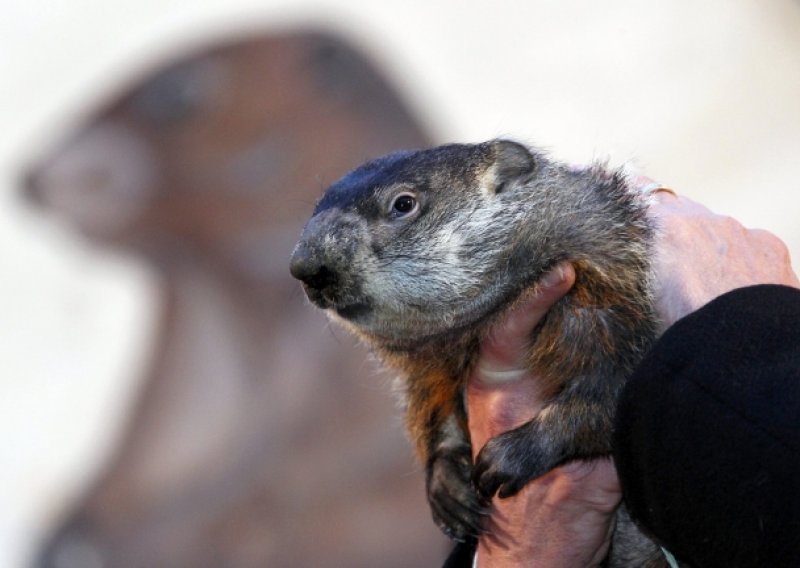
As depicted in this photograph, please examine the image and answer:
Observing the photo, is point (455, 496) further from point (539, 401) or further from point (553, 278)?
point (553, 278)

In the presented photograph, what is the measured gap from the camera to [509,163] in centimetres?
181

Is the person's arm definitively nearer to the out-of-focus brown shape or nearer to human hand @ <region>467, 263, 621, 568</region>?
human hand @ <region>467, 263, 621, 568</region>

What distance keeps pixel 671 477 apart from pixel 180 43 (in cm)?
396

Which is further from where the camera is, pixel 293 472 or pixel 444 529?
pixel 293 472

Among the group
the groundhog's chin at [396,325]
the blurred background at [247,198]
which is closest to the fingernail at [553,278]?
the groundhog's chin at [396,325]

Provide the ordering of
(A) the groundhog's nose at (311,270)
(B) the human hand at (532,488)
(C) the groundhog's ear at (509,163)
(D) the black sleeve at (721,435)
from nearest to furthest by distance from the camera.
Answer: (D) the black sleeve at (721,435)
(A) the groundhog's nose at (311,270)
(B) the human hand at (532,488)
(C) the groundhog's ear at (509,163)

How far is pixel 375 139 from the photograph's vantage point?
358 centimetres

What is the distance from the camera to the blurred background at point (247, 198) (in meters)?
3.49

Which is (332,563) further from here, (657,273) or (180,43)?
(180,43)

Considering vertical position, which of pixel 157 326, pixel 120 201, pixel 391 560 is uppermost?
pixel 120 201

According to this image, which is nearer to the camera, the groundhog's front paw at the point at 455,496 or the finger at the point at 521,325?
the finger at the point at 521,325

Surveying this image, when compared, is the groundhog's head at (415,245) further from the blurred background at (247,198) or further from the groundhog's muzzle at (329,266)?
the blurred background at (247,198)

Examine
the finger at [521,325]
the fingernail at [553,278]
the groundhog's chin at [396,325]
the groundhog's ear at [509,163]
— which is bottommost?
the finger at [521,325]

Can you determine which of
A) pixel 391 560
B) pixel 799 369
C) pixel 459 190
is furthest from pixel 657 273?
pixel 391 560
